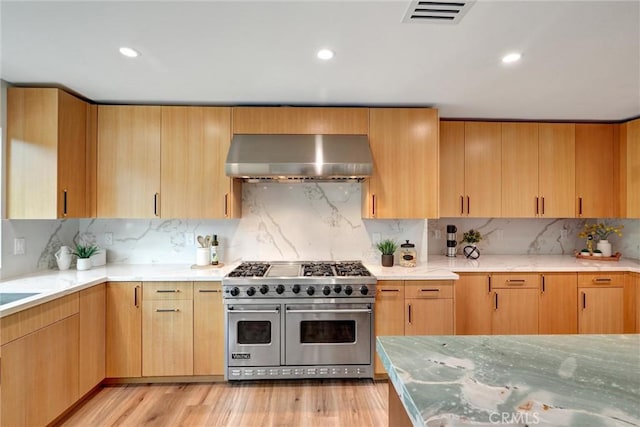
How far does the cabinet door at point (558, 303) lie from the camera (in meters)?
3.03

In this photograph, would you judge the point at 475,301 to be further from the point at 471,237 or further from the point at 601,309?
the point at 601,309

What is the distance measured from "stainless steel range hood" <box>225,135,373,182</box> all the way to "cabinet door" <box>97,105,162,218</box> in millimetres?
759

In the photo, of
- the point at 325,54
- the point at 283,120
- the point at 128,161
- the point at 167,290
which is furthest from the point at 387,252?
the point at 128,161

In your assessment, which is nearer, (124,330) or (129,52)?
(129,52)

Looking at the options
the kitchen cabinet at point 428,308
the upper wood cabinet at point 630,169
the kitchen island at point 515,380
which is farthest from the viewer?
the upper wood cabinet at point 630,169

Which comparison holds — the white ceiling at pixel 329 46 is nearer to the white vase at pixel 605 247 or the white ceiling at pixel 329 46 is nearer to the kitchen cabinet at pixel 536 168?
the kitchen cabinet at pixel 536 168

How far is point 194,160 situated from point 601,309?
13.2ft

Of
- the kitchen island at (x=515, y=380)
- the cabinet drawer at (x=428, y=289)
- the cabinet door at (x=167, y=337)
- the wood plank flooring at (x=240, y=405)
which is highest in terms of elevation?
the kitchen island at (x=515, y=380)

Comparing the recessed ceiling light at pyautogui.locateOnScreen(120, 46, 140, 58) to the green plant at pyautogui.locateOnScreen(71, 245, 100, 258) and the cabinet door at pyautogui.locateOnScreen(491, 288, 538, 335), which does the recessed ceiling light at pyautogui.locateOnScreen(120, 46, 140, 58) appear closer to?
the green plant at pyautogui.locateOnScreen(71, 245, 100, 258)

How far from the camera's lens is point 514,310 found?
3.03m

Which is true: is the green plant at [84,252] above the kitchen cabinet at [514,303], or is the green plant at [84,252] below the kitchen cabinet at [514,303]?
above

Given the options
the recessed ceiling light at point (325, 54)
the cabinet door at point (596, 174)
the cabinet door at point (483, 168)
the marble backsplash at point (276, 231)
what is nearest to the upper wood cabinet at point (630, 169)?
the cabinet door at point (596, 174)

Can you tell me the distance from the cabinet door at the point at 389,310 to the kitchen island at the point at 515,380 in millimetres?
1418

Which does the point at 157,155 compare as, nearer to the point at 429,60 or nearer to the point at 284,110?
the point at 284,110
